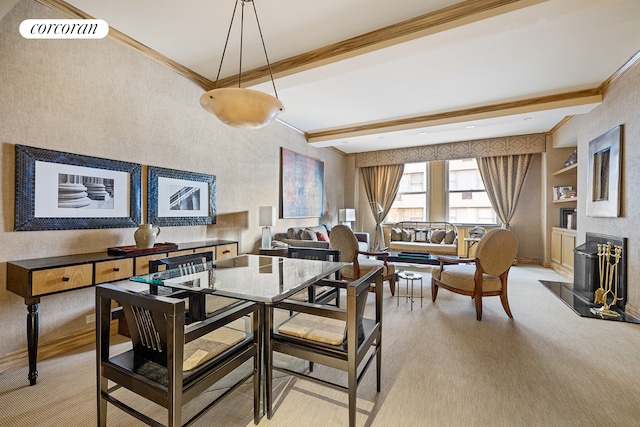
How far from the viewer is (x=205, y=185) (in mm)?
3643

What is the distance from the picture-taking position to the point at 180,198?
3309mm

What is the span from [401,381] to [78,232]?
2957 millimetres

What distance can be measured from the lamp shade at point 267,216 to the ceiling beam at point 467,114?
2.47 m

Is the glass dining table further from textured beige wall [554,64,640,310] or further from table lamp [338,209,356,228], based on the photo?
table lamp [338,209,356,228]

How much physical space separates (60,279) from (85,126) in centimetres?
137

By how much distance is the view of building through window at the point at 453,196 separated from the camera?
273 inches

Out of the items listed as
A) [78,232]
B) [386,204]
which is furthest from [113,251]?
[386,204]

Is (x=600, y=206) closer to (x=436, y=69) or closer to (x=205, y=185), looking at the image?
(x=436, y=69)

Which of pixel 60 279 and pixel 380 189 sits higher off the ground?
pixel 380 189

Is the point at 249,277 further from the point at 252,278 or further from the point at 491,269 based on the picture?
the point at 491,269

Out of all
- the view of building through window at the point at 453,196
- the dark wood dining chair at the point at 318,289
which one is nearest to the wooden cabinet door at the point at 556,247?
the view of building through window at the point at 453,196

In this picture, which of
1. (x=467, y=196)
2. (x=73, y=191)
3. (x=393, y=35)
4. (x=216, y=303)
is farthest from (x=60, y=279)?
(x=467, y=196)

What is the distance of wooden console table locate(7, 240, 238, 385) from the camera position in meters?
1.89

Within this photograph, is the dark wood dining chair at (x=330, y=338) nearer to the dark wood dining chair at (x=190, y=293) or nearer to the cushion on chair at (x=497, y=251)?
the dark wood dining chair at (x=190, y=293)
